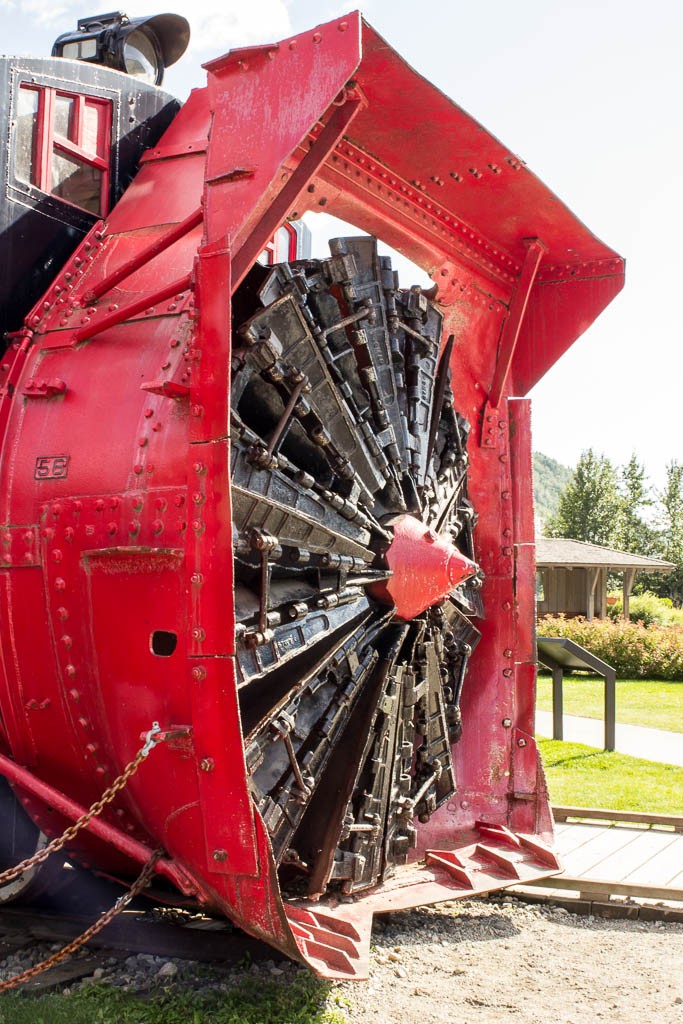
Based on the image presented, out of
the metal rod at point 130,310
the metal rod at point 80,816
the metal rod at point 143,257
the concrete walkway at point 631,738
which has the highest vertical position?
the metal rod at point 143,257

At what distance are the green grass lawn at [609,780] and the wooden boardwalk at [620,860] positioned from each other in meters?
1.17

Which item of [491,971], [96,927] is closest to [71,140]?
[96,927]

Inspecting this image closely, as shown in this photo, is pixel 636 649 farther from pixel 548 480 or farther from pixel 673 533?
pixel 548 480

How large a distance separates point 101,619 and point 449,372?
2952mm

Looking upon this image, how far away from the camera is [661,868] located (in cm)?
605

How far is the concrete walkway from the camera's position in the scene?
11.5 m

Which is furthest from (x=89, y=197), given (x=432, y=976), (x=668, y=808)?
(x=668, y=808)

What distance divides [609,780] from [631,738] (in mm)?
3370

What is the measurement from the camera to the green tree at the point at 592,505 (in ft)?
181

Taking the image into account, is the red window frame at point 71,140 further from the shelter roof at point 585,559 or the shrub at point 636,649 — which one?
the shelter roof at point 585,559

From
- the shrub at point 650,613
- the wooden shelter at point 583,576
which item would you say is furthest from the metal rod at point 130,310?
the shrub at point 650,613

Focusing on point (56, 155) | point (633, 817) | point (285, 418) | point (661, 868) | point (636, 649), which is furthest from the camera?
point (636, 649)

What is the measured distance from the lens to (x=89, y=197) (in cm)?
502

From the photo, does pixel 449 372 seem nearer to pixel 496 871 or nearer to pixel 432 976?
pixel 496 871
